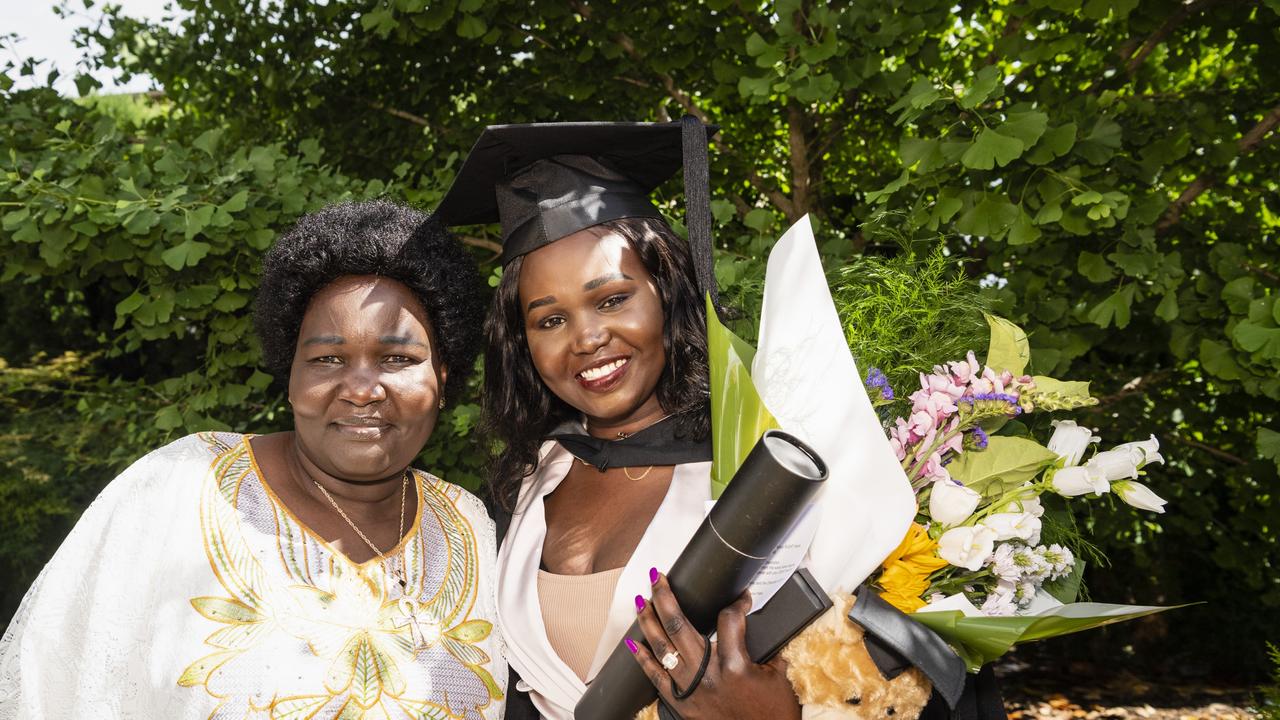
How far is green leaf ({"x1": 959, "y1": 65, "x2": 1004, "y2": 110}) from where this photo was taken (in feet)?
8.37

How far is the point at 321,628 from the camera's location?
191cm

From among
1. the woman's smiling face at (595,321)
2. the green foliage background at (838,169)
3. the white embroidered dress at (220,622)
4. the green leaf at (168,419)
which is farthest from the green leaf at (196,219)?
the woman's smiling face at (595,321)

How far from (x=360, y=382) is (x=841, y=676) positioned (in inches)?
44.3

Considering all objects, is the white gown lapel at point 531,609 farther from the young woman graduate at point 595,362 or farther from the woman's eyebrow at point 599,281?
the woman's eyebrow at point 599,281

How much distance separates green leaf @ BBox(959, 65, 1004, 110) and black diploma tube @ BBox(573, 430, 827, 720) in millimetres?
1529

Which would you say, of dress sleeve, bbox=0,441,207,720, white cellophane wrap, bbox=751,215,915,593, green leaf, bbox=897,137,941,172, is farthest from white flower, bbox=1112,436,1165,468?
dress sleeve, bbox=0,441,207,720

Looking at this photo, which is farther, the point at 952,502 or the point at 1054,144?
the point at 1054,144

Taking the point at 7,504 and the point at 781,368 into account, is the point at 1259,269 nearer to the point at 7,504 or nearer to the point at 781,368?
the point at 781,368

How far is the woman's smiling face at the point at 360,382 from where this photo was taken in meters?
2.04

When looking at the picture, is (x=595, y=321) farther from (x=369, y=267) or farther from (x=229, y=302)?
(x=229, y=302)

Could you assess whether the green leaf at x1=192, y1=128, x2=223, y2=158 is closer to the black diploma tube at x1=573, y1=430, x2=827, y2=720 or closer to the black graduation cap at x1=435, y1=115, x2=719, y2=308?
the black graduation cap at x1=435, y1=115, x2=719, y2=308

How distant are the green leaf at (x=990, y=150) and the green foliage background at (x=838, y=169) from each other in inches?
0.4

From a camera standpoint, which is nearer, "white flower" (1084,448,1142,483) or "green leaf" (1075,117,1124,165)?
"white flower" (1084,448,1142,483)

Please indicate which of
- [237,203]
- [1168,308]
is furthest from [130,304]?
[1168,308]
